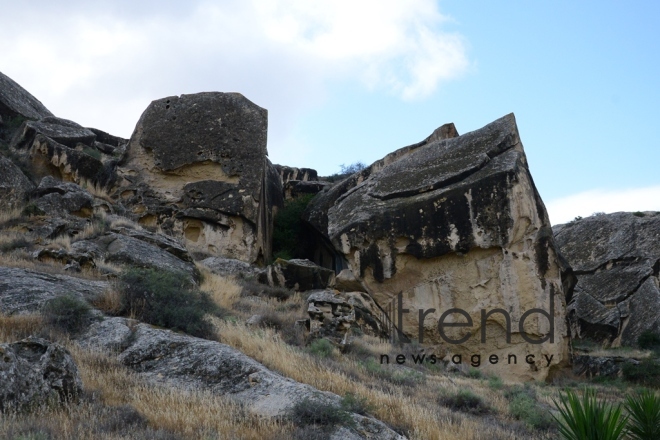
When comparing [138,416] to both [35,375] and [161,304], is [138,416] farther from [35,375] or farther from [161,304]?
[161,304]

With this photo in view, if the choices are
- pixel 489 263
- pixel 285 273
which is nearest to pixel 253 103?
pixel 285 273

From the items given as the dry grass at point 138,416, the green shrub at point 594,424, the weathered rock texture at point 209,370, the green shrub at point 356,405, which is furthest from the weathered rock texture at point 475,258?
the green shrub at point 594,424

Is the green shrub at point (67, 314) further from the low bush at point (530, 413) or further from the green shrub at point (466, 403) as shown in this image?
the low bush at point (530, 413)

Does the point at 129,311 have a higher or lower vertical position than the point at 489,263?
lower

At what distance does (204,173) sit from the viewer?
19.8 meters

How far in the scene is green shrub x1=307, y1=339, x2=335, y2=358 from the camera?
30.6 feet

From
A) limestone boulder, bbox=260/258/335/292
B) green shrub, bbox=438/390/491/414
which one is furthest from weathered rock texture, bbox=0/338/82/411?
Result: limestone boulder, bbox=260/258/335/292

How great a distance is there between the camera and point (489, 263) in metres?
13.8

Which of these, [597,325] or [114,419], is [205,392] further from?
[597,325]

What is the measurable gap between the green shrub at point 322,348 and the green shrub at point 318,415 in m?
3.46

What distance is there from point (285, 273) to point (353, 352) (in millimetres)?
5345

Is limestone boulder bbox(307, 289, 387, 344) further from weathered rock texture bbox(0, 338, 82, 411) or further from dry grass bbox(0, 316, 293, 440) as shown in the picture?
weathered rock texture bbox(0, 338, 82, 411)

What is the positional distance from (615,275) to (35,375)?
19636mm

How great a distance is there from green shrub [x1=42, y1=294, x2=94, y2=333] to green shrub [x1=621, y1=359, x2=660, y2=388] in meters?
11.6
